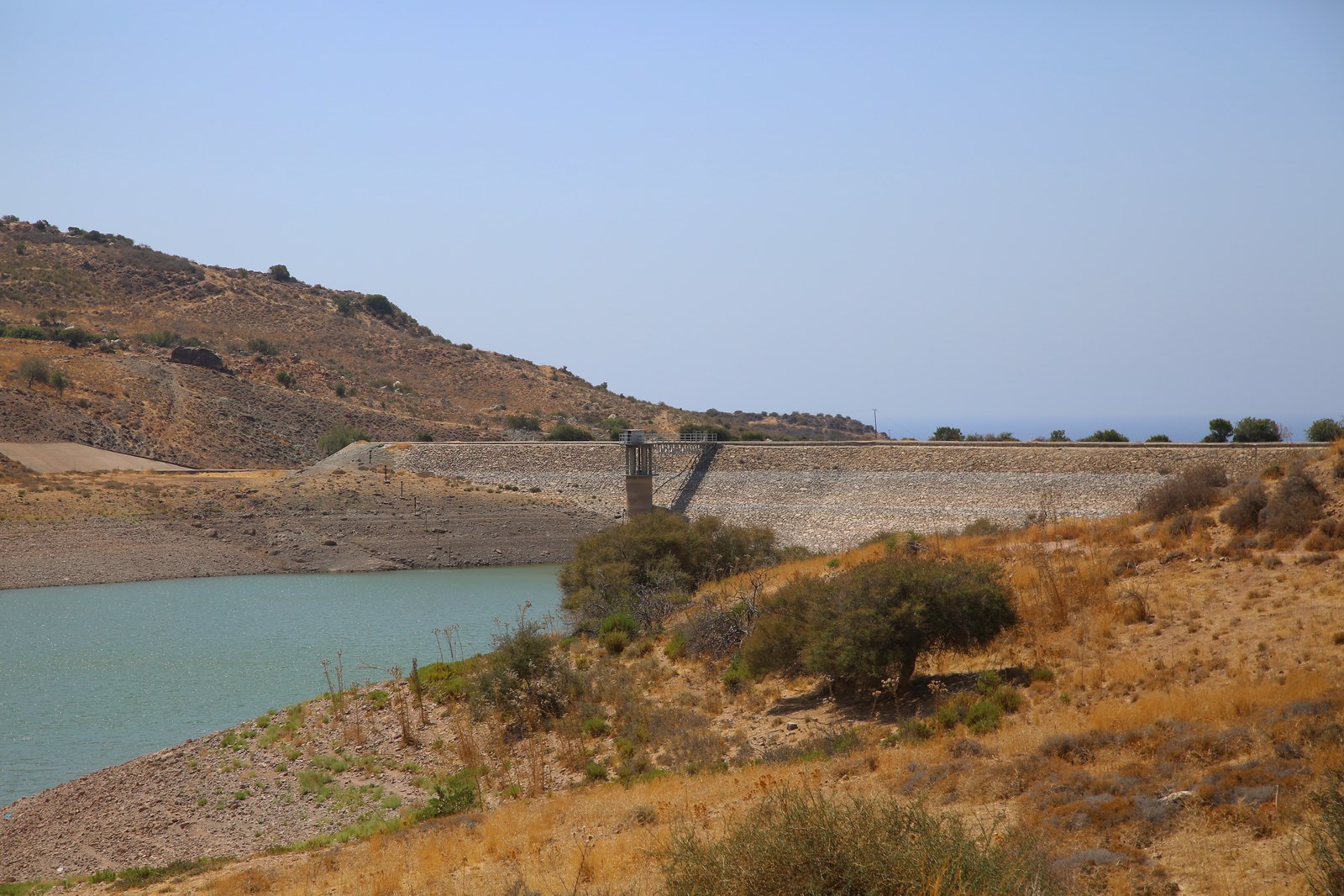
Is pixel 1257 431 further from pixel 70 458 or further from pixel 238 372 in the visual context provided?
pixel 238 372

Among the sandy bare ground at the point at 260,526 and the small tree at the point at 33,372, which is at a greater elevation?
the small tree at the point at 33,372

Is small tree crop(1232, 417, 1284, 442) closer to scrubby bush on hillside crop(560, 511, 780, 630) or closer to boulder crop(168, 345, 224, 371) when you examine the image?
scrubby bush on hillside crop(560, 511, 780, 630)

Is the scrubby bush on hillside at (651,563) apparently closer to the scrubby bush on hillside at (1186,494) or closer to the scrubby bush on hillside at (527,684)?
the scrubby bush on hillside at (527,684)

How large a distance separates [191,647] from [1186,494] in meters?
26.0

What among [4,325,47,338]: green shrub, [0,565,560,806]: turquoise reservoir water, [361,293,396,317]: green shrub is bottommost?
[0,565,560,806]: turquoise reservoir water

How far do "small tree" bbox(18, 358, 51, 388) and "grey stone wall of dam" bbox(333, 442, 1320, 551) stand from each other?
68.8 ft

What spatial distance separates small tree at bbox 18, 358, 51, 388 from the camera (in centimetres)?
6806

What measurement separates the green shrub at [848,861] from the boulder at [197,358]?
8350cm

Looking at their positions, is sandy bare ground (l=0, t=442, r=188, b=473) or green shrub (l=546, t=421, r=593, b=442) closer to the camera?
sandy bare ground (l=0, t=442, r=188, b=473)

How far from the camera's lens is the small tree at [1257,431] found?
1939 inches

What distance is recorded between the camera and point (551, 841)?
34.1ft

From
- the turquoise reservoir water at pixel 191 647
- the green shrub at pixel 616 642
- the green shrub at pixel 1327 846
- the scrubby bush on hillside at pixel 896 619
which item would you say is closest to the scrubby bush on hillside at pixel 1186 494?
the scrubby bush on hillside at pixel 896 619

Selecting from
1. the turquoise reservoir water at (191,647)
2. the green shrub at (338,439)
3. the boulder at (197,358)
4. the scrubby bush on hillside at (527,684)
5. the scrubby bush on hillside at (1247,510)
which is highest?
the boulder at (197,358)

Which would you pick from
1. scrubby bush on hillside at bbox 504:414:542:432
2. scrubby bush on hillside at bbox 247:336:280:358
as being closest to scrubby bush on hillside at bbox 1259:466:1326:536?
scrubby bush on hillside at bbox 504:414:542:432
